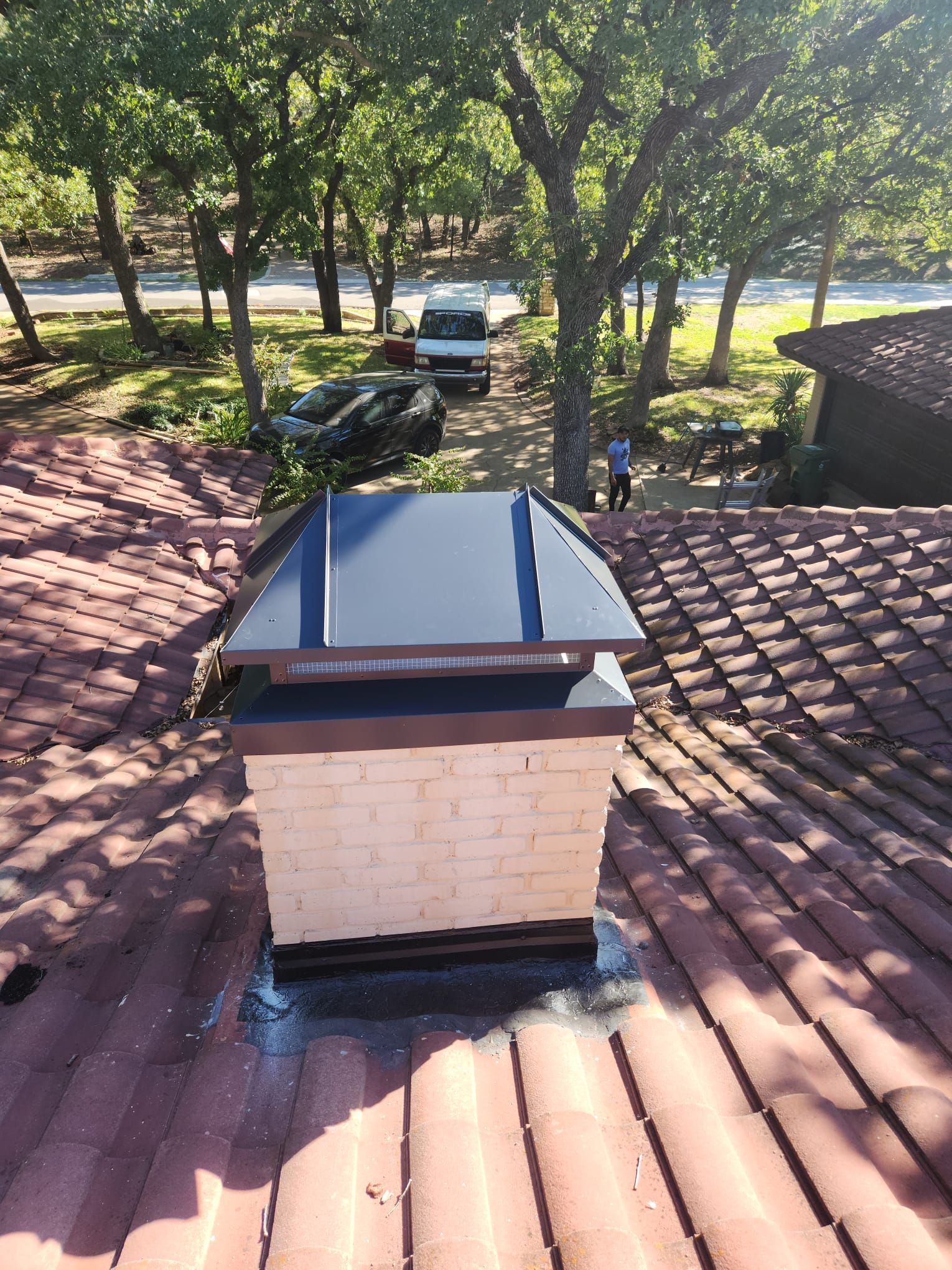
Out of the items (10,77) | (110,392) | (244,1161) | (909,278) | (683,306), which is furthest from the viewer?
(909,278)

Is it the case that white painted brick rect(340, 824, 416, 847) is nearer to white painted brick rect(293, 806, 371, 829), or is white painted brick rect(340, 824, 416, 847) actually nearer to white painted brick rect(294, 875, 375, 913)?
white painted brick rect(293, 806, 371, 829)

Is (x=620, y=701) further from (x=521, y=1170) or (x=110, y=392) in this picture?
(x=110, y=392)

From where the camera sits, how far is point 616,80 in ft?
36.3

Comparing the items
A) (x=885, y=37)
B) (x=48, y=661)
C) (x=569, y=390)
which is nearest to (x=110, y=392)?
(x=569, y=390)

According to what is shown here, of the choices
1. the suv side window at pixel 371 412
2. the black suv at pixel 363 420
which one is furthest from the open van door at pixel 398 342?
the suv side window at pixel 371 412

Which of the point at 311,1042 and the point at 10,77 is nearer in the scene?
the point at 311,1042

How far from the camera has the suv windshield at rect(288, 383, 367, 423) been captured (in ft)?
51.2

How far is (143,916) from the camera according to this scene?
3.17 m

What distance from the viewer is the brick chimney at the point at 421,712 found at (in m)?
2.24

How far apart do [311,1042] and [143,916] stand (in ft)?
3.57

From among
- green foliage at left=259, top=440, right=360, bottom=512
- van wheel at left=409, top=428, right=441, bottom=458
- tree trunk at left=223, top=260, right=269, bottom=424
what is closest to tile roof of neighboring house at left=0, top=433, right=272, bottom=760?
green foliage at left=259, top=440, right=360, bottom=512

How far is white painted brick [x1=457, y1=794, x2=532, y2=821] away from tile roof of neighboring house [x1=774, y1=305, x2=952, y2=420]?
10.0m

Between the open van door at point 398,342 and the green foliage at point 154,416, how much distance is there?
650 centimetres

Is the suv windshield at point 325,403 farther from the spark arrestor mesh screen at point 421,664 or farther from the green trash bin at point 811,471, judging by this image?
the spark arrestor mesh screen at point 421,664
